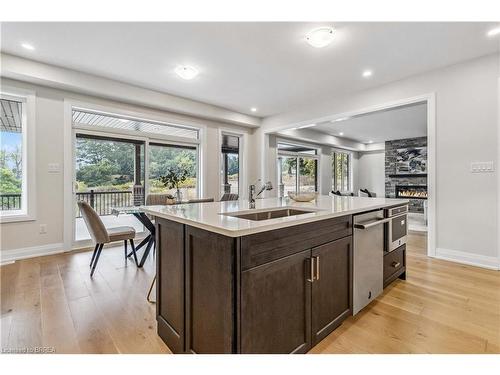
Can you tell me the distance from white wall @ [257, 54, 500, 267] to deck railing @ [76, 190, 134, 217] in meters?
4.90

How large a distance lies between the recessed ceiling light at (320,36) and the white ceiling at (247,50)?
0.21ft

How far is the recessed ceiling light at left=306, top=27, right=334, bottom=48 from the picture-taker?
254 centimetres

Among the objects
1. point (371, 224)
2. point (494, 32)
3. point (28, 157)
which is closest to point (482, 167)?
point (494, 32)

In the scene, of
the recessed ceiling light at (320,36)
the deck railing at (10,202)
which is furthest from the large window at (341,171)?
the deck railing at (10,202)

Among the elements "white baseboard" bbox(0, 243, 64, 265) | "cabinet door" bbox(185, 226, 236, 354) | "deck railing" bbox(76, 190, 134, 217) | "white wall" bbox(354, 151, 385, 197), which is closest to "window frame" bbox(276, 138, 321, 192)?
"white wall" bbox(354, 151, 385, 197)

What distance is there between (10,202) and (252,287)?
409 cm

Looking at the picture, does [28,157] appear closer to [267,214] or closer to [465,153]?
[267,214]

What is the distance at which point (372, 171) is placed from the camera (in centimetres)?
1013

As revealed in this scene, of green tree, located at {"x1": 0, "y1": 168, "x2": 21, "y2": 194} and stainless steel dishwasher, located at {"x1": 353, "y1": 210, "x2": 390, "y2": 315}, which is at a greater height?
green tree, located at {"x1": 0, "y1": 168, "x2": 21, "y2": 194}

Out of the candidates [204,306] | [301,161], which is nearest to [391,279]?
[204,306]

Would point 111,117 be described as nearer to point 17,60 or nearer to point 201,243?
point 17,60

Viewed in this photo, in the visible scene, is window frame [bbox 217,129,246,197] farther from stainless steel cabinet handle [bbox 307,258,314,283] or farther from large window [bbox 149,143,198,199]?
stainless steel cabinet handle [bbox 307,258,314,283]

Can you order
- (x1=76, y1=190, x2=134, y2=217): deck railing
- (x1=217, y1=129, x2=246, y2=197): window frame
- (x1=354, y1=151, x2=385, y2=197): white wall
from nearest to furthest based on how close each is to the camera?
(x1=76, y1=190, x2=134, y2=217): deck railing → (x1=217, y1=129, x2=246, y2=197): window frame → (x1=354, y1=151, x2=385, y2=197): white wall

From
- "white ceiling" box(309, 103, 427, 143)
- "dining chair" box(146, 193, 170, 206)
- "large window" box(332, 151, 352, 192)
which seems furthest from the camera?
"large window" box(332, 151, 352, 192)
